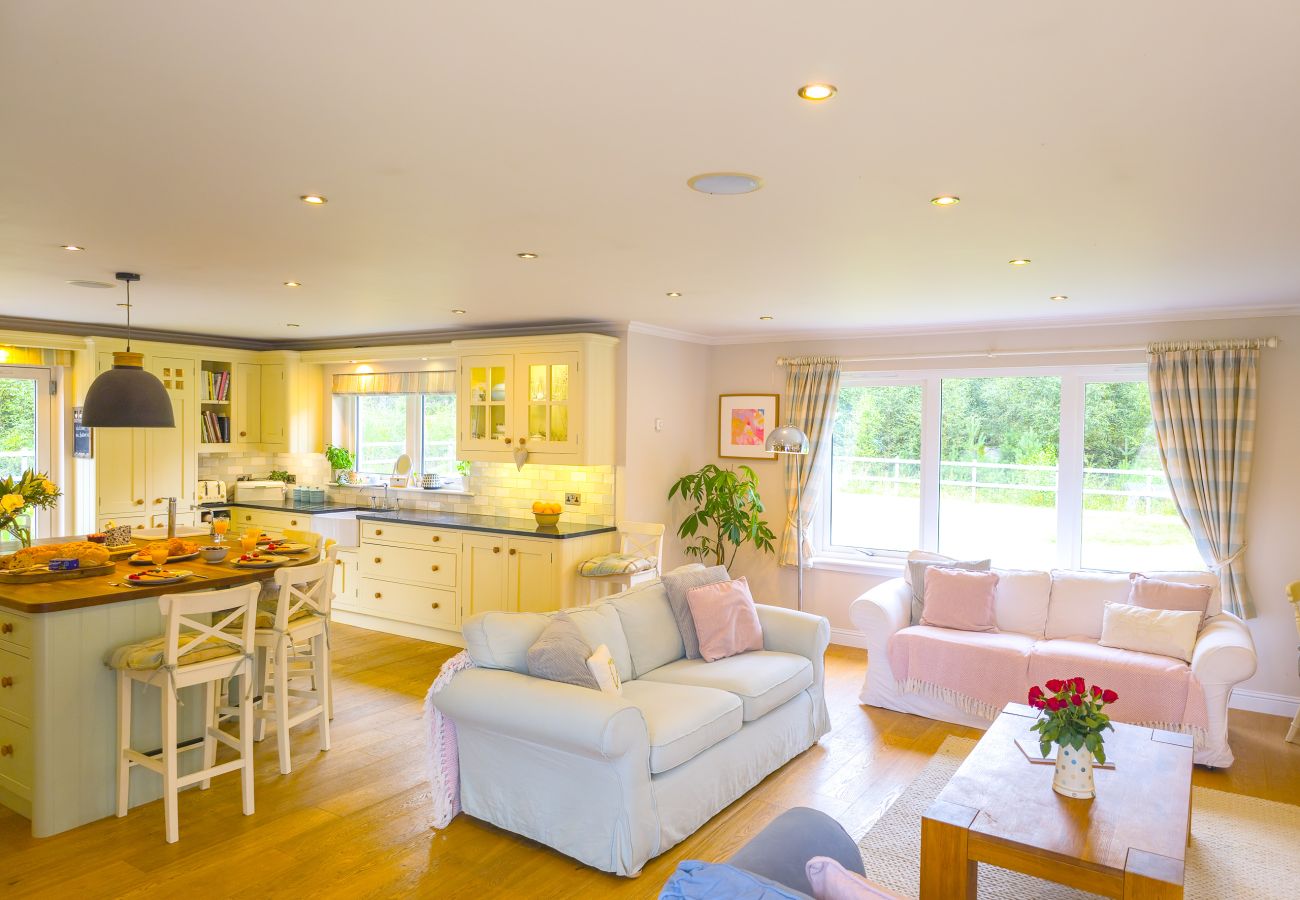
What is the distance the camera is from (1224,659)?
425cm

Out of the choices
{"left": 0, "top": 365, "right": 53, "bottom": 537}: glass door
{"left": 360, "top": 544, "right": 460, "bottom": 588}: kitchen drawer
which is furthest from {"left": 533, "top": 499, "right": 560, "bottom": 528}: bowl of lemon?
{"left": 0, "top": 365, "right": 53, "bottom": 537}: glass door

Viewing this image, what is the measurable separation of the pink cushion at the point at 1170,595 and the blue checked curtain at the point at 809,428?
96.4 inches

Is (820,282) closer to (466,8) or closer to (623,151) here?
(623,151)

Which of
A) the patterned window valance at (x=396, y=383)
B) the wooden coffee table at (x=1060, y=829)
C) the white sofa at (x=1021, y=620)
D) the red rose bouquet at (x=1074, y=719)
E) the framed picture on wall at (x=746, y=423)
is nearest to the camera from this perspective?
the wooden coffee table at (x=1060, y=829)

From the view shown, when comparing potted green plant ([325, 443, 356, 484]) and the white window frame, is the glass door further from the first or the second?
the white window frame

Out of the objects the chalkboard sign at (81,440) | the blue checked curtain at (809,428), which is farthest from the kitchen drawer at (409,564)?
the blue checked curtain at (809,428)

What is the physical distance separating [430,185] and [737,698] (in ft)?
8.21

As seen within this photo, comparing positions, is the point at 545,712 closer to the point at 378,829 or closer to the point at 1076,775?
the point at 378,829

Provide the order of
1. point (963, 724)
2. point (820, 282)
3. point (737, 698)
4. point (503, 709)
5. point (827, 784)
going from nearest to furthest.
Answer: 1. point (503, 709)
2. point (737, 698)
3. point (827, 784)
4. point (820, 282)
5. point (963, 724)

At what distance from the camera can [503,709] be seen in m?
3.37

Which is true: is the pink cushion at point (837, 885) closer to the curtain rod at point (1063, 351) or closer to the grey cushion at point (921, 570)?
the grey cushion at point (921, 570)

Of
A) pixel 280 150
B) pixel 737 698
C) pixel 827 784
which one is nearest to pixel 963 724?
pixel 827 784

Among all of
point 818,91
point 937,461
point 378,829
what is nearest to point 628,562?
point 937,461

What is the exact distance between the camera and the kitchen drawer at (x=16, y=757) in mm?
3594
